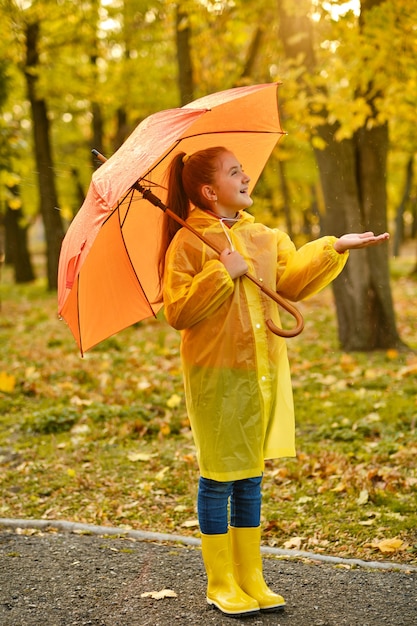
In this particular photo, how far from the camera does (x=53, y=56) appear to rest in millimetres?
18297

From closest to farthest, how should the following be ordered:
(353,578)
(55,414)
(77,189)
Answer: (353,578) < (55,414) < (77,189)

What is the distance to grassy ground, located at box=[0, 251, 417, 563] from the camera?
4867 millimetres

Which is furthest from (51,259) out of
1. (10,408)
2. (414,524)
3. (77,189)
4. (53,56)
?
(414,524)

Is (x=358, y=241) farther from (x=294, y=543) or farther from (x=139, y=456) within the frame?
(x=139, y=456)

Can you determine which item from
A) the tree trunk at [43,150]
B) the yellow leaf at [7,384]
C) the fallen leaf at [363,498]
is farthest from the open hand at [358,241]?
the tree trunk at [43,150]

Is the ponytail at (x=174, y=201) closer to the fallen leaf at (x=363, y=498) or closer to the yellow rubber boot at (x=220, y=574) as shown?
the yellow rubber boot at (x=220, y=574)

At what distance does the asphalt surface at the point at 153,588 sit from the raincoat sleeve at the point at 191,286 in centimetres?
126

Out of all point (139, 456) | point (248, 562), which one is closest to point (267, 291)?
point (248, 562)

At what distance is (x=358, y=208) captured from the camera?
9.47m

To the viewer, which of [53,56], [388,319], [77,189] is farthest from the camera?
[77,189]

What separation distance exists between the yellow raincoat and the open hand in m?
0.04

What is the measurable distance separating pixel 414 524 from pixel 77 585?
1927 millimetres

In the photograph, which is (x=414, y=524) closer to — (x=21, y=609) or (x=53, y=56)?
(x=21, y=609)

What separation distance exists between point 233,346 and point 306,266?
19.4 inches
